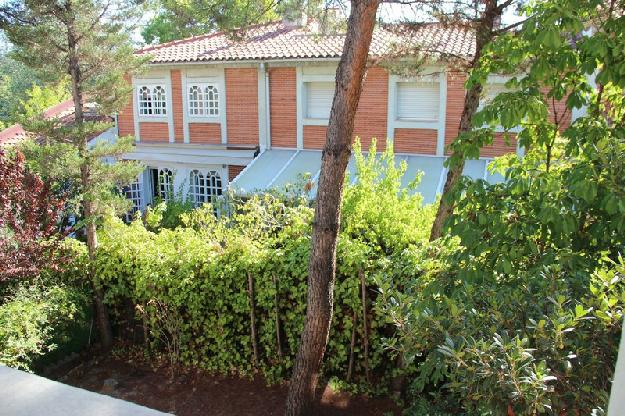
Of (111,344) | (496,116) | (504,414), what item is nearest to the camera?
(504,414)

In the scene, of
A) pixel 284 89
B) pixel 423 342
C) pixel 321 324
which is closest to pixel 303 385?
pixel 321 324

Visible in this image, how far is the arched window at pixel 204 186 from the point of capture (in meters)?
20.6

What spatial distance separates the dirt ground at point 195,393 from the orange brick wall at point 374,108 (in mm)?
10278

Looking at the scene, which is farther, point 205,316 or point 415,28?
point 205,316

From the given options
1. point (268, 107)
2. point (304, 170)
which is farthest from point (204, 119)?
point (304, 170)

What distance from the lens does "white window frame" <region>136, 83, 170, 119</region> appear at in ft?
66.7

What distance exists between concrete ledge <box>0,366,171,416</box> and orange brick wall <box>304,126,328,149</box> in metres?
16.2

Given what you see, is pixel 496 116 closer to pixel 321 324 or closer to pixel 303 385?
pixel 321 324

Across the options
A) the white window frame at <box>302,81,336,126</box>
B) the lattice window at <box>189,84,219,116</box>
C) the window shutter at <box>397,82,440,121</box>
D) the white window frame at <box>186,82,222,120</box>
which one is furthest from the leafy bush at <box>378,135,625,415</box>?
the lattice window at <box>189,84,219,116</box>

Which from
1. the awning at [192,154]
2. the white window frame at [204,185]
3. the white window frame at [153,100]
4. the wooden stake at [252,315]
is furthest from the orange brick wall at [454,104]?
the white window frame at [153,100]

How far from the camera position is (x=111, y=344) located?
34.8 feet

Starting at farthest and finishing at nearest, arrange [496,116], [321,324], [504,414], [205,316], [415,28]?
1. [205,316]
2. [415,28]
3. [321,324]
4. [496,116]
5. [504,414]

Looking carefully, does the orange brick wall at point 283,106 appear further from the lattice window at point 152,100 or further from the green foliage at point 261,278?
the green foliage at point 261,278

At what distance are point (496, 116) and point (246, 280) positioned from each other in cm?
549
